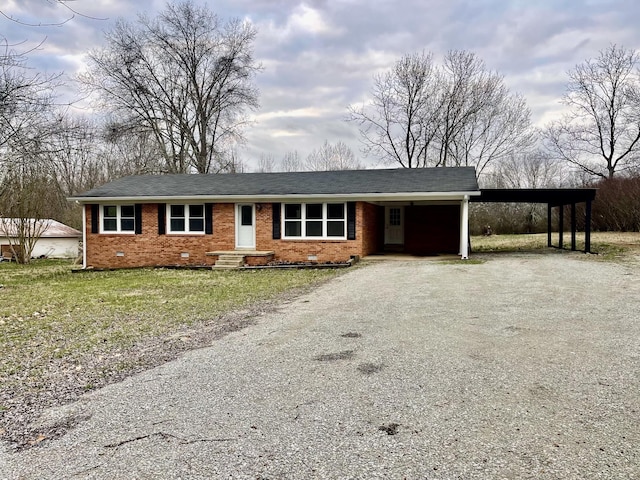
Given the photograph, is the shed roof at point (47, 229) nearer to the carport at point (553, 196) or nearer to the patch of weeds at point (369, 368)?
the carport at point (553, 196)

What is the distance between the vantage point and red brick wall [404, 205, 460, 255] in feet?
61.4


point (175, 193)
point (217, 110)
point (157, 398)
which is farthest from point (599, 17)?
point (217, 110)

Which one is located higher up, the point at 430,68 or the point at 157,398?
the point at 430,68

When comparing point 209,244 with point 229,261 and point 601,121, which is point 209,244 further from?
point 601,121

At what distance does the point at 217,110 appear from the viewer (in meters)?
32.3

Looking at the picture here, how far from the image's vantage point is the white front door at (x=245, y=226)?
1716cm

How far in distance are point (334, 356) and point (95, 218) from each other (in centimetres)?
1572

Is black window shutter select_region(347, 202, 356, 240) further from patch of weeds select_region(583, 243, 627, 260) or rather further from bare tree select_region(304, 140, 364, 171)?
bare tree select_region(304, 140, 364, 171)

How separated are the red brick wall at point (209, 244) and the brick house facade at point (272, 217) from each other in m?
0.04

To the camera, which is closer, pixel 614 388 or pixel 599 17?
pixel 614 388

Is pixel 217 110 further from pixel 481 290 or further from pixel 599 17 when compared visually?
pixel 481 290

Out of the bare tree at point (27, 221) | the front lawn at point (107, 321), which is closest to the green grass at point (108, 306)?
the front lawn at point (107, 321)

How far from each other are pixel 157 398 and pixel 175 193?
46.8ft

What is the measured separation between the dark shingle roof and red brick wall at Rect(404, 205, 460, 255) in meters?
1.57
